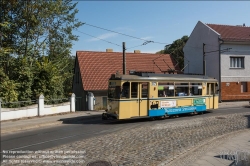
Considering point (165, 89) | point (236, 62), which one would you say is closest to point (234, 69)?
point (236, 62)

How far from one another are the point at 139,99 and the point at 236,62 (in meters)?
20.6

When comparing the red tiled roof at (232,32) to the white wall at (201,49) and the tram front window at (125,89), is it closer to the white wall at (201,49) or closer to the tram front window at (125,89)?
the white wall at (201,49)

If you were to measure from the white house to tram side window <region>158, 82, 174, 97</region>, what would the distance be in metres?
13.8

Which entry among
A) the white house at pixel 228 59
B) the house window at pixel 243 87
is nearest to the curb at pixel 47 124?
the white house at pixel 228 59

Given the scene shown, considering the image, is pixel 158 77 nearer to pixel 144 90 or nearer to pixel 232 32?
pixel 144 90

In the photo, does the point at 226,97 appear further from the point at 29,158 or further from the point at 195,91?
the point at 29,158

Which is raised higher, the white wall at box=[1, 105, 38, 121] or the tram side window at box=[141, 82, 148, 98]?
the tram side window at box=[141, 82, 148, 98]

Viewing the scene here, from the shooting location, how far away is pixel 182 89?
17.4m

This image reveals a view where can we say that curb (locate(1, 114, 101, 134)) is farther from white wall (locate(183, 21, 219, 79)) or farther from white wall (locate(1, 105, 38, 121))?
white wall (locate(183, 21, 219, 79))

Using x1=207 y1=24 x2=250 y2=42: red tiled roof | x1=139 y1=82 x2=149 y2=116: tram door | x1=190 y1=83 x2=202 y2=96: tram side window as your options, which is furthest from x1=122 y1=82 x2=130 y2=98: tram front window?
x1=207 y1=24 x2=250 y2=42: red tiled roof

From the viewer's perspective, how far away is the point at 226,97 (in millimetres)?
29453

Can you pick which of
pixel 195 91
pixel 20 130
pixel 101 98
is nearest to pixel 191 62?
pixel 101 98

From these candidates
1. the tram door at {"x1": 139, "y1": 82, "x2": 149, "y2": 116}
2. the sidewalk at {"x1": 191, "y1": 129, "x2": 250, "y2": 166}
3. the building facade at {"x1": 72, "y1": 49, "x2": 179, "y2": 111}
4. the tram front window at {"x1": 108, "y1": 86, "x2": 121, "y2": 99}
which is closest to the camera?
the sidewalk at {"x1": 191, "y1": 129, "x2": 250, "y2": 166}

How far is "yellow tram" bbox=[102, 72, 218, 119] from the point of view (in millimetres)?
14688
